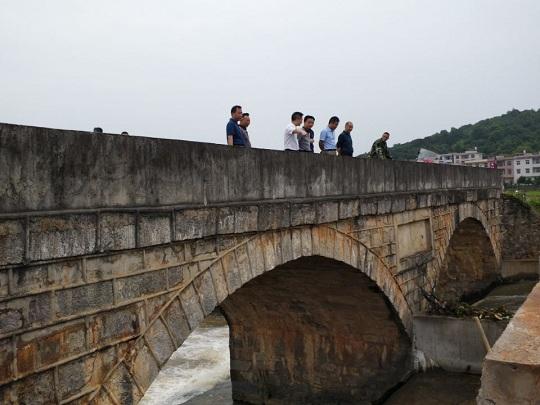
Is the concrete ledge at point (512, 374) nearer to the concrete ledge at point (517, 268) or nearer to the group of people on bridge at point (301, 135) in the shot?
the group of people on bridge at point (301, 135)

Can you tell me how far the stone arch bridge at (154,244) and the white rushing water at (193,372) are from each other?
14.5ft

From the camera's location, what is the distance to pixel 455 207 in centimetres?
1215

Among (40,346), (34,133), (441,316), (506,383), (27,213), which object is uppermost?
(34,133)

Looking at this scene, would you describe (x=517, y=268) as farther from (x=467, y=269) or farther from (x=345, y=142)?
(x=345, y=142)

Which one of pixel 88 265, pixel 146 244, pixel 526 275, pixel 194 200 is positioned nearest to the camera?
pixel 88 265

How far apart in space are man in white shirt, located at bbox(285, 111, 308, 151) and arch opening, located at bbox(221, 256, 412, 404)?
223 centimetres

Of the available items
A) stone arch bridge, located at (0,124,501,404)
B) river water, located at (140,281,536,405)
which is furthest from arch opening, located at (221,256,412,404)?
river water, located at (140,281,536,405)

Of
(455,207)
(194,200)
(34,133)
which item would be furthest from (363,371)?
(34,133)

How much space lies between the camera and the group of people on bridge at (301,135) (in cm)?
630

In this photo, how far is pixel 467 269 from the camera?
1722 centimetres

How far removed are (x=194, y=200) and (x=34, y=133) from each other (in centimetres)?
157

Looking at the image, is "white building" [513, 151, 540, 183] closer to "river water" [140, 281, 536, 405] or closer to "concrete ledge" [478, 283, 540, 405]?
"river water" [140, 281, 536, 405]

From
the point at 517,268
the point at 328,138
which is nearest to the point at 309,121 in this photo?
the point at 328,138

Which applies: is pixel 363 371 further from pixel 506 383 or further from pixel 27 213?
pixel 27 213
